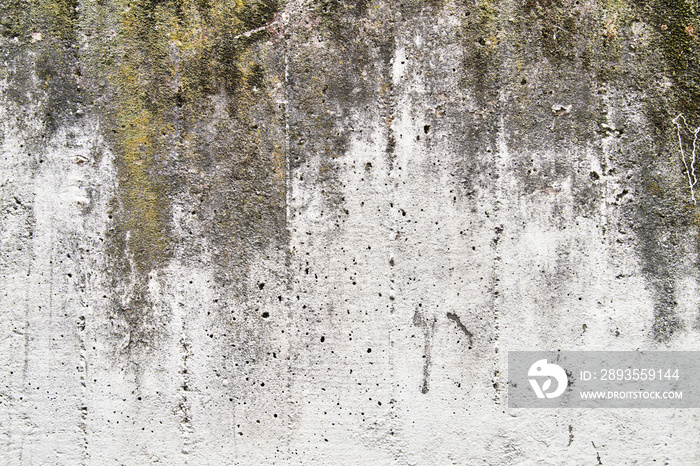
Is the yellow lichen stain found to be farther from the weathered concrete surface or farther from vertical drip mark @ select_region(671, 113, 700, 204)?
vertical drip mark @ select_region(671, 113, 700, 204)

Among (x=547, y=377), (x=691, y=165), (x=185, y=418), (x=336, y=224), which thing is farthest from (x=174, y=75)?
(x=691, y=165)

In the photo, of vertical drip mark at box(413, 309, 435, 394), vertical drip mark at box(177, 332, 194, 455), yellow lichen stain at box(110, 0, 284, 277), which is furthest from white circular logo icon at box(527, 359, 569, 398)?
vertical drip mark at box(177, 332, 194, 455)

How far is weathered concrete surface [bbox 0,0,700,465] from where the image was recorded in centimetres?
298

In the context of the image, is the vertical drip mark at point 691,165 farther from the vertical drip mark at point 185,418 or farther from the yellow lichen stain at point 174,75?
the vertical drip mark at point 185,418

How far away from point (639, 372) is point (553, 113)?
174cm

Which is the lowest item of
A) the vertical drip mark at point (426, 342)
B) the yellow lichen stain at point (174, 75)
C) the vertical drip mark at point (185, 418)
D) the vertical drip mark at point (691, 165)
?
the vertical drip mark at point (185, 418)

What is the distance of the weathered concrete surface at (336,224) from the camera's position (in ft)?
9.78

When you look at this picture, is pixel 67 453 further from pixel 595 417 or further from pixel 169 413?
pixel 595 417

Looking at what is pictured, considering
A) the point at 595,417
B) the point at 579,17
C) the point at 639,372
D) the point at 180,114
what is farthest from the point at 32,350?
the point at 579,17

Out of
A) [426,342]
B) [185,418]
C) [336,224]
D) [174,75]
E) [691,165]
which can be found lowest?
[185,418]

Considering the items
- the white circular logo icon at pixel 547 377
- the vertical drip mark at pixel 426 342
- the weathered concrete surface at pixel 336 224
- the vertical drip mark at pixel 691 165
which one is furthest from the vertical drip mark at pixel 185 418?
the vertical drip mark at pixel 691 165

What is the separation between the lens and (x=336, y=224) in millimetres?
3004

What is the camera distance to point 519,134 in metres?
3.03

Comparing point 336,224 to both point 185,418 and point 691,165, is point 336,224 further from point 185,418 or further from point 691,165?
point 691,165
